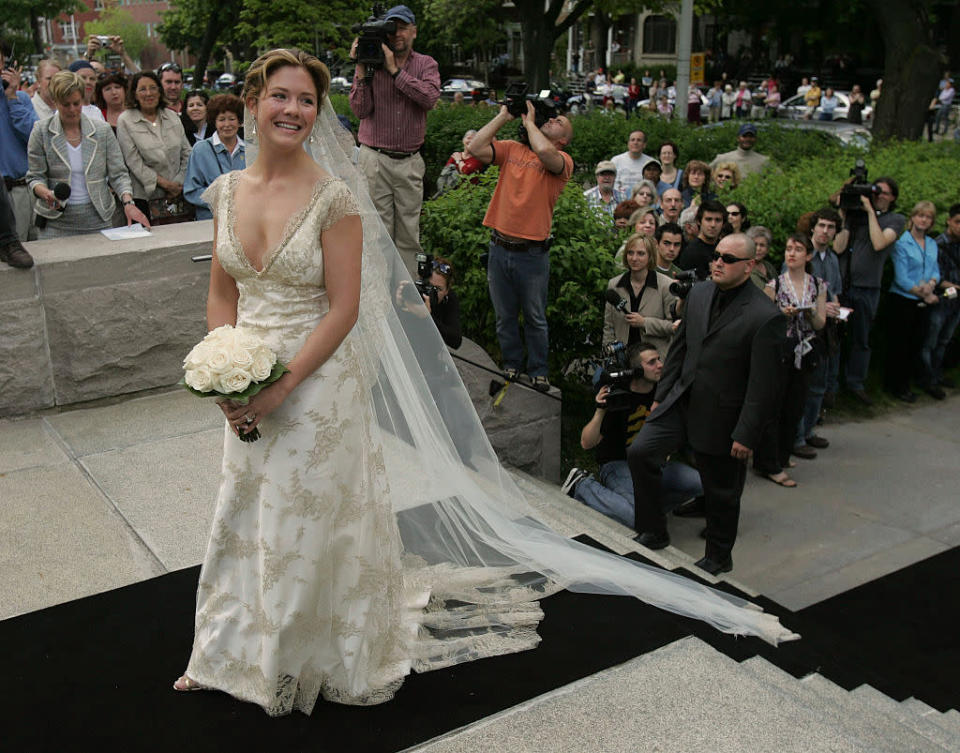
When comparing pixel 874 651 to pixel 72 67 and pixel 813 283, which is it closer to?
pixel 813 283

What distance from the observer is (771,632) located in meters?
4.42

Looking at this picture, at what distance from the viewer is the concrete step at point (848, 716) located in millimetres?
3641

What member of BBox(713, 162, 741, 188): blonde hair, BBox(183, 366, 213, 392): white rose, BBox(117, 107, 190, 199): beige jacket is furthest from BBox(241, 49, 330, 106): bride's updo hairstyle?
BBox(713, 162, 741, 188): blonde hair

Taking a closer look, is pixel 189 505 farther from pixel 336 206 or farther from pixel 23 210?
pixel 23 210

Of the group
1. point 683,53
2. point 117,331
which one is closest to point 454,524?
point 117,331

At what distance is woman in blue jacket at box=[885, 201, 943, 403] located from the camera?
30.4ft

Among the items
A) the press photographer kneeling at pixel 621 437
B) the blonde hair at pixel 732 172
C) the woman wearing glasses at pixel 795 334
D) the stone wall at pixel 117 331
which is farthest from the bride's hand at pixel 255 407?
the blonde hair at pixel 732 172

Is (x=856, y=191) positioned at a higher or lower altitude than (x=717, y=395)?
higher

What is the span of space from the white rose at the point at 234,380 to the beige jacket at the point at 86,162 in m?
4.32

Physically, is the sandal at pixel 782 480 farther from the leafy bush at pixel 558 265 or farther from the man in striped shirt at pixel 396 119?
the man in striped shirt at pixel 396 119

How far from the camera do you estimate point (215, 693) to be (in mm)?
3643

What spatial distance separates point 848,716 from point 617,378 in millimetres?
3070

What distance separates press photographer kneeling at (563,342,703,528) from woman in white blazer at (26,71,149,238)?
134 inches

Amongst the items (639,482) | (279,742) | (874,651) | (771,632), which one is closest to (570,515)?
(639,482)
